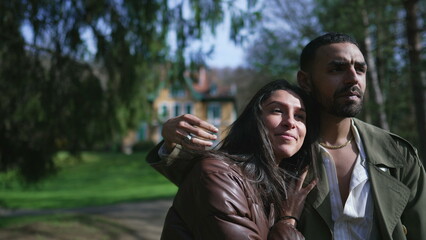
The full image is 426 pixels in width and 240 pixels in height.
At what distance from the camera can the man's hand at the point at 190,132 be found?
205 cm

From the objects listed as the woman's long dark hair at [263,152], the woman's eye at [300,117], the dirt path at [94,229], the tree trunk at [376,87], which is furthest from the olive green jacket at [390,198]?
the dirt path at [94,229]

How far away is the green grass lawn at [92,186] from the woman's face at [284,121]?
6801mm

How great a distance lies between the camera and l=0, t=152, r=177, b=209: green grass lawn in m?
15.9

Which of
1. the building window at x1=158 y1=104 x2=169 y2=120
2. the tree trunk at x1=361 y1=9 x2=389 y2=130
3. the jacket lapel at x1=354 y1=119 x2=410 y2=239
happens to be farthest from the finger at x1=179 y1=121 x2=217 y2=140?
the building window at x1=158 y1=104 x2=169 y2=120

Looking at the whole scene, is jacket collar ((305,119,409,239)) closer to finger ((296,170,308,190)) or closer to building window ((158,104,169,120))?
finger ((296,170,308,190))

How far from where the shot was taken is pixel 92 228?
8930mm

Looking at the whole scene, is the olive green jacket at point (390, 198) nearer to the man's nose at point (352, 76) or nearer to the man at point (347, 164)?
the man at point (347, 164)

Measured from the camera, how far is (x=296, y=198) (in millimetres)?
2182

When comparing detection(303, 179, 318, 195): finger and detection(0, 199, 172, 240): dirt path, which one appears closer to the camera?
detection(303, 179, 318, 195): finger

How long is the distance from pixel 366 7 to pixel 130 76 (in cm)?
407

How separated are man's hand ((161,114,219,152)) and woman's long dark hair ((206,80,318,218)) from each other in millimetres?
86

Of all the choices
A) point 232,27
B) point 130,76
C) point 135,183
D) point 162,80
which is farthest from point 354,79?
point 135,183

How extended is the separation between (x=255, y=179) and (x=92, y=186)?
23.2 meters

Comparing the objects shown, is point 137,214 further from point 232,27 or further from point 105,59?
point 232,27
